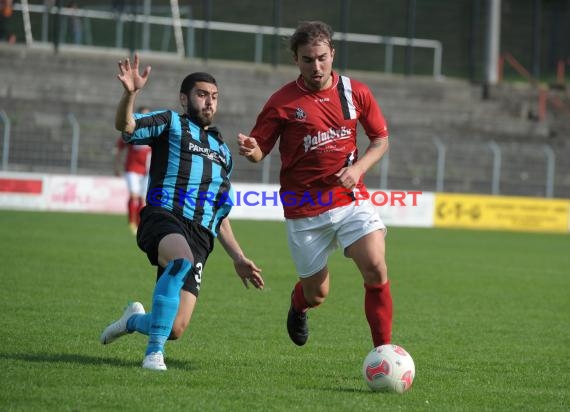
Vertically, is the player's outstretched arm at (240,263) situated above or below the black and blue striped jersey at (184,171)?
below

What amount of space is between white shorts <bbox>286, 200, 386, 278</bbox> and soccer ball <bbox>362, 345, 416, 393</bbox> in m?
0.91

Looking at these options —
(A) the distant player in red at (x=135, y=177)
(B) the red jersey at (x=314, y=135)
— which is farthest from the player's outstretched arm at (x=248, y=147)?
(A) the distant player in red at (x=135, y=177)

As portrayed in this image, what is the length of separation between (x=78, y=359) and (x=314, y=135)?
6.81ft

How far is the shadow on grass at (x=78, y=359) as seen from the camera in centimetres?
662

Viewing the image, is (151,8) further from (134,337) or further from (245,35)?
(134,337)

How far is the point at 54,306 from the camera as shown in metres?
9.30

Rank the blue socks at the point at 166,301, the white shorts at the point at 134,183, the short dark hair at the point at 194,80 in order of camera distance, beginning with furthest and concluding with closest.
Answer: the white shorts at the point at 134,183 → the short dark hair at the point at 194,80 → the blue socks at the point at 166,301

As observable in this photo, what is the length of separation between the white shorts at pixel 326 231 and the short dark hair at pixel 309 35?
3.49 feet

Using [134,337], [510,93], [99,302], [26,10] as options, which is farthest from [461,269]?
[510,93]

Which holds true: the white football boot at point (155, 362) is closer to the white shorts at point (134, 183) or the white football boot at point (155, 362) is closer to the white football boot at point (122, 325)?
the white football boot at point (122, 325)

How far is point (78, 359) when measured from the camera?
675 cm

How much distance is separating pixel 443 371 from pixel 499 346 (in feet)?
4.65

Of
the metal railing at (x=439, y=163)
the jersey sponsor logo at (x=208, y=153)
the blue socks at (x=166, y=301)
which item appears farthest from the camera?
the metal railing at (x=439, y=163)

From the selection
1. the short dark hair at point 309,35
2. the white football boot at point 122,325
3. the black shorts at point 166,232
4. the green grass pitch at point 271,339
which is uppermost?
the short dark hair at point 309,35
